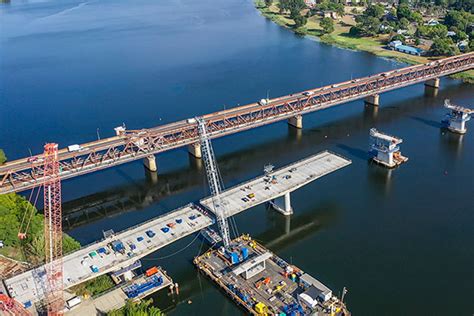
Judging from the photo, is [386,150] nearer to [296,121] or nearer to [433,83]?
[296,121]

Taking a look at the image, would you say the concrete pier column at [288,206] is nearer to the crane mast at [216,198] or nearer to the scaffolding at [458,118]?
the crane mast at [216,198]

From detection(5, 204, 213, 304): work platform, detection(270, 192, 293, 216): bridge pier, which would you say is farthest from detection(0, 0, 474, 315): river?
detection(5, 204, 213, 304): work platform

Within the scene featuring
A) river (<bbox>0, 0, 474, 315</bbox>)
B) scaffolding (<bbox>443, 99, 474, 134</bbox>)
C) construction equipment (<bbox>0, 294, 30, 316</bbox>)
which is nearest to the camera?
construction equipment (<bbox>0, 294, 30, 316</bbox>)

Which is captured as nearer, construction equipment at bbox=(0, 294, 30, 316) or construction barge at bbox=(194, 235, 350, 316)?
construction equipment at bbox=(0, 294, 30, 316)

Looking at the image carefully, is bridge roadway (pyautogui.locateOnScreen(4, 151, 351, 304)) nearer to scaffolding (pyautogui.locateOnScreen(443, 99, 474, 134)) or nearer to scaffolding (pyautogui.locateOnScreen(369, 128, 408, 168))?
scaffolding (pyautogui.locateOnScreen(369, 128, 408, 168))

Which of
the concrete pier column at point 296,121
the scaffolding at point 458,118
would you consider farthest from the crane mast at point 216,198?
the scaffolding at point 458,118

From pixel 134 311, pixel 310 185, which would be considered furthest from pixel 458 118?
pixel 134 311

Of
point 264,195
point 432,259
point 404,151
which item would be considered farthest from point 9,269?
point 404,151
